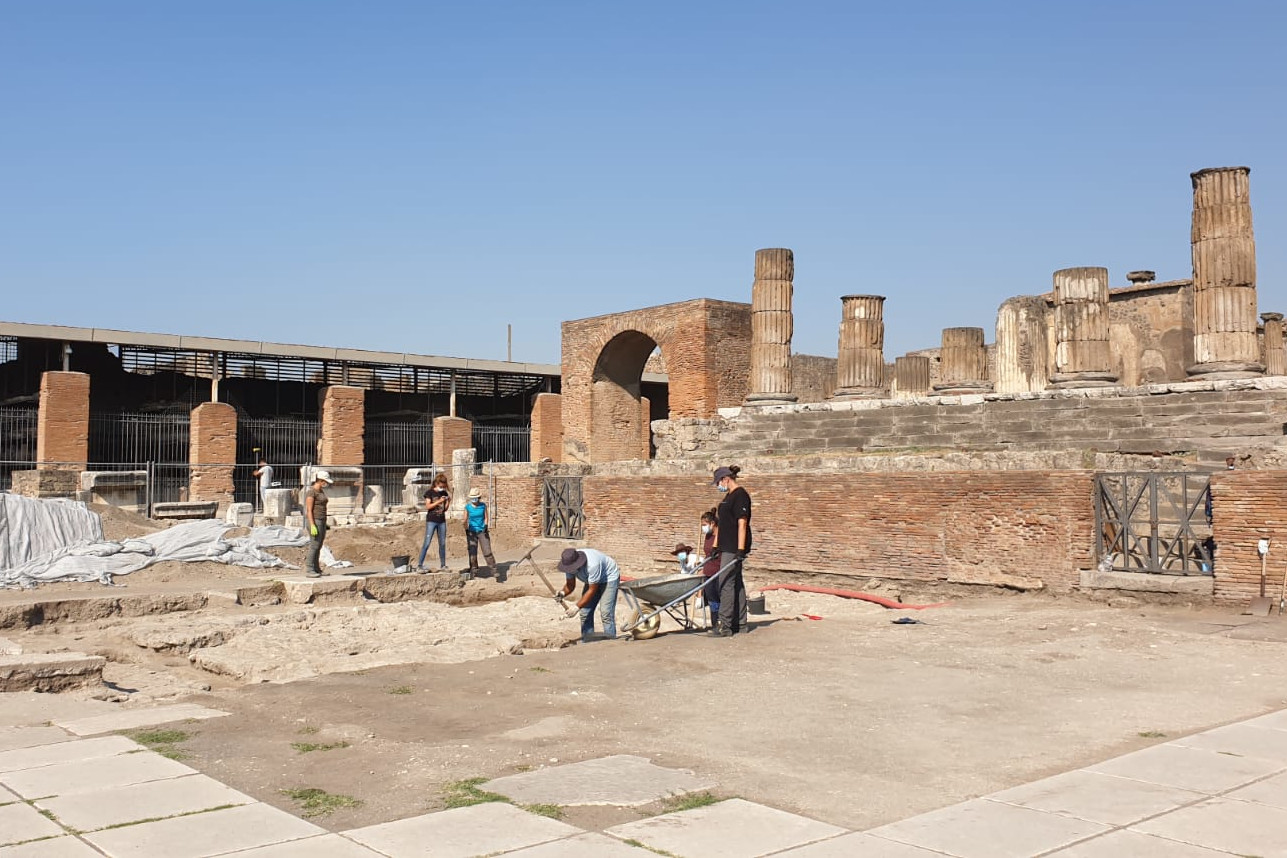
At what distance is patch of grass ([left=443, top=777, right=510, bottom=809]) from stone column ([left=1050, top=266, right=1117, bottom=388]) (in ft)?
49.1

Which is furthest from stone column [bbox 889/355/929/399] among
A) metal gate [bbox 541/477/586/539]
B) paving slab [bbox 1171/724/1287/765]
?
paving slab [bbox 1171/724/1287/765]

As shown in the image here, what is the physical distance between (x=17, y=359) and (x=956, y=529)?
79.0ft

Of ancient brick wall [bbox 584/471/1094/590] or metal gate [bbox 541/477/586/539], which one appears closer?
ancient brick wall [bbox 584/471/1094/590]

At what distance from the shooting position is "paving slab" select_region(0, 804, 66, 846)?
392 cm

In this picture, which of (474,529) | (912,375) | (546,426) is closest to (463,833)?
(474,529)

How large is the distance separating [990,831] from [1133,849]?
0.48 m

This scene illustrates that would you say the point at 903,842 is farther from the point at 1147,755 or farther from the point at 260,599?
the point at 260,599

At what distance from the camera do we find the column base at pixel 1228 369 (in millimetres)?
15555

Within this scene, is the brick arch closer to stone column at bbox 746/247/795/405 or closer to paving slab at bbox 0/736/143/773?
stone column at bbox 746/247/795/405

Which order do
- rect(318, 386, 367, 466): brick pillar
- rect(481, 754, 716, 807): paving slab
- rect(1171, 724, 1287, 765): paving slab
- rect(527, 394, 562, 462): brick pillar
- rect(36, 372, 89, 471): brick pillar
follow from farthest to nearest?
rect(527, 394, 562, 462): brick pillar
rect(318, 386, 367, 466): brick pillar
rect(36, 372, 89, 471): brick pillar
rect(1171, 724, 1287, 765): paving slab
rect(481, 754, 716, 807): paving slab

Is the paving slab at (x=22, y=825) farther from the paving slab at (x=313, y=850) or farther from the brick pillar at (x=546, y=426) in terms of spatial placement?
the brick pillar at (x=546, y=426)

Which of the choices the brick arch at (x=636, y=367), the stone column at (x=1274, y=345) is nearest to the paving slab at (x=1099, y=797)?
the brick arch at (x=636, y=367)

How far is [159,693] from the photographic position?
7.56m

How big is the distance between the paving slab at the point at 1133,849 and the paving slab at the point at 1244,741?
1480 millimetres
